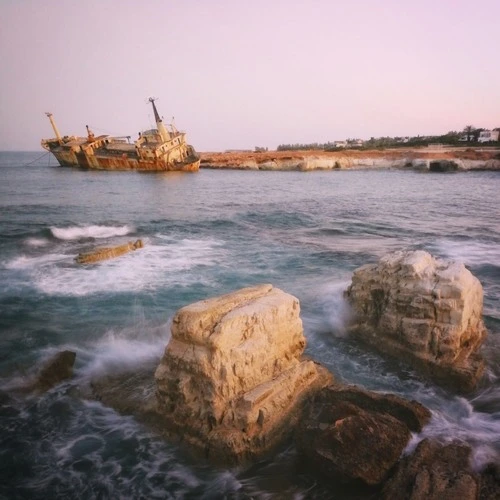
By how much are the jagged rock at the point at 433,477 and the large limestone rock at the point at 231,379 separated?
139 cm

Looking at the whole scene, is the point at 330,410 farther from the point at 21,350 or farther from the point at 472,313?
the point at 21,350

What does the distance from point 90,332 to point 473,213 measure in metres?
22.0

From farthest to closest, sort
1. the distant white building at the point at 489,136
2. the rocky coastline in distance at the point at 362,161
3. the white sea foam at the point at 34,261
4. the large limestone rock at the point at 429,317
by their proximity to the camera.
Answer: the distant white building at the point at 489,136, the rocky coastline in distance at the point at 362,161, the white sea foam at the point at 34,261, the large limestone rock at the point at 429,317

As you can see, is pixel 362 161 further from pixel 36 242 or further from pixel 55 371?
pixel 55 371

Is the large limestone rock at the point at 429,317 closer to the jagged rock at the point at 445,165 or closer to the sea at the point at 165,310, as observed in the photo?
the sea at the point at 165,310

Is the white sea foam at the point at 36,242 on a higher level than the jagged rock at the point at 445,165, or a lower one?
higher

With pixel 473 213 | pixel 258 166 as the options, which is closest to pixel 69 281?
pixel 473 213

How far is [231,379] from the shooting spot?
448cm

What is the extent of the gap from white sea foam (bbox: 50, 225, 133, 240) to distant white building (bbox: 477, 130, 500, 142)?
3493 inches

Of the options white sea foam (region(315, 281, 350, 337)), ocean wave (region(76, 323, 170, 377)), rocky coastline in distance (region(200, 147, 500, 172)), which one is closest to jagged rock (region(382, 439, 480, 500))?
white sea foam (region(315, 281, 350, 337))

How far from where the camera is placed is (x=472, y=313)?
6.26 meters

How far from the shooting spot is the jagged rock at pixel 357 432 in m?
3.94

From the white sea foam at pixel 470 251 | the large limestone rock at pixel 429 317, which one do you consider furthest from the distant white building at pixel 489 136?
the large limestone rock at pixel 429 317

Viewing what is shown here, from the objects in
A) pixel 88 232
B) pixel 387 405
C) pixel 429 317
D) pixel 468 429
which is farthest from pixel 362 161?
pixel 387 405
